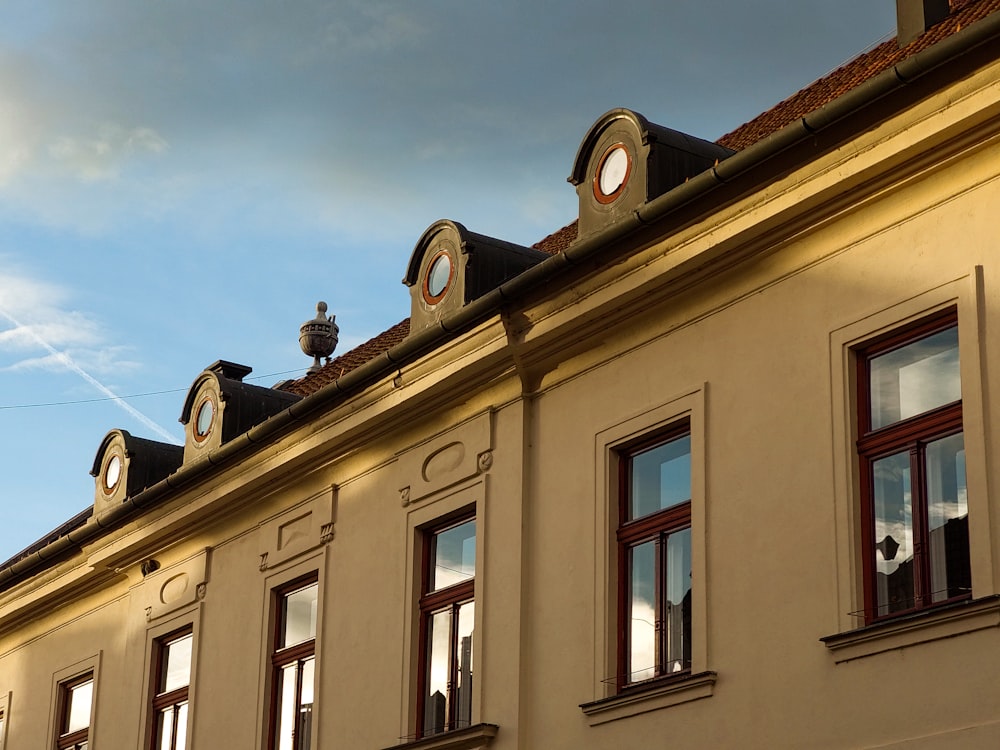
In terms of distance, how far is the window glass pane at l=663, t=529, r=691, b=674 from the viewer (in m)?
13.0

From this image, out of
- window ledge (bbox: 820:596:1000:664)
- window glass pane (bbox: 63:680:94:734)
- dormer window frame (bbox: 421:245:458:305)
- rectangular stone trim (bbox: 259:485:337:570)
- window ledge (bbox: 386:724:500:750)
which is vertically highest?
dormer window frame (bbox: 421:245:458:305)

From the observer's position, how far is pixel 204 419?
66.9ft

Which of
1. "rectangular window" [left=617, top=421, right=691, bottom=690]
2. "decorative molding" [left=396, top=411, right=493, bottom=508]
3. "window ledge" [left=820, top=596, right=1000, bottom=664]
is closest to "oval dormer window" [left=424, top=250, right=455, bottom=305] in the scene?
"decorative molding" [left=396, top=411, right=493, bottom=508]

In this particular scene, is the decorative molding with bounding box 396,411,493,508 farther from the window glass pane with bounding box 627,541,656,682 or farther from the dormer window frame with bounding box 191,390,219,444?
the dormer window frame with bounding box 191,390,219,444

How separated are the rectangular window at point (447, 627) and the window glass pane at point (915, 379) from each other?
4776mm

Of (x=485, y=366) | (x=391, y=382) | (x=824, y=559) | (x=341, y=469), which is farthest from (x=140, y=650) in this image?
(x=824, y=559)

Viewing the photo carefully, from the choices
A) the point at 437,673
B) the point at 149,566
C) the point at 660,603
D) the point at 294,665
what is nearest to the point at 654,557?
the point at 660,603

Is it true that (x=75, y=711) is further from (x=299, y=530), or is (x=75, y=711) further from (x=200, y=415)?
(x=299, y=530)

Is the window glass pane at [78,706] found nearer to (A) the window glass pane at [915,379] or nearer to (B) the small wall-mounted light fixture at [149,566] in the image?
(B) the small wall-mounted light fixture at [149,566]

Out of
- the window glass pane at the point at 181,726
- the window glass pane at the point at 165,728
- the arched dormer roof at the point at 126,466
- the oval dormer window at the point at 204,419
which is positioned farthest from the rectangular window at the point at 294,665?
the arched dormer roof at the point at 126,466

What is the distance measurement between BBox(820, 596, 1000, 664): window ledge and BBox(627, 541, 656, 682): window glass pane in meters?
2.09

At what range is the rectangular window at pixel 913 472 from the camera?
36.3ft

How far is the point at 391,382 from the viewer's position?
16594mm

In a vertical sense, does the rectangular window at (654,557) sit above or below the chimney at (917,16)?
below
